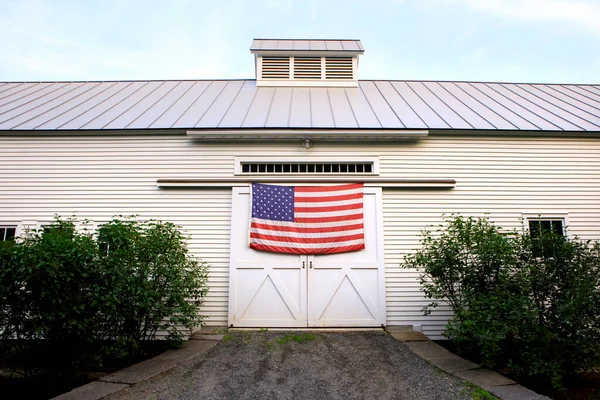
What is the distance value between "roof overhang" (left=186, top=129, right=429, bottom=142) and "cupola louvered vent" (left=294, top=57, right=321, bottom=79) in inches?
172

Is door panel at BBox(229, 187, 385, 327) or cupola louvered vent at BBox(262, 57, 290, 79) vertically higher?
cupola louvered vent at BBox(262, 57, 290, 79)

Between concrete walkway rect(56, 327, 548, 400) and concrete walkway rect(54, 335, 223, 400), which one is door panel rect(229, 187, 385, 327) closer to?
concrete walkway rect(56, 327, 548, 400)

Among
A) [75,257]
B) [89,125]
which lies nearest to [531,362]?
[75,257]

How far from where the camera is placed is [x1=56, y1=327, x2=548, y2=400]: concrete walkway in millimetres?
4988

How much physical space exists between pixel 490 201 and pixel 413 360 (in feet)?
13.3

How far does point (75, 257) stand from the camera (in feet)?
18.5

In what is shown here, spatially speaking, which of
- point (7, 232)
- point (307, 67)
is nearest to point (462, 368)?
point (7, 232)

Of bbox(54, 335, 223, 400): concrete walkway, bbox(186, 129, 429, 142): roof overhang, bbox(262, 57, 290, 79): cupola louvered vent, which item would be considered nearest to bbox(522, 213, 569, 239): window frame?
bbox(186, 129, 429, 142): roof overhang

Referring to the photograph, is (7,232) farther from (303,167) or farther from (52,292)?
(303,167)

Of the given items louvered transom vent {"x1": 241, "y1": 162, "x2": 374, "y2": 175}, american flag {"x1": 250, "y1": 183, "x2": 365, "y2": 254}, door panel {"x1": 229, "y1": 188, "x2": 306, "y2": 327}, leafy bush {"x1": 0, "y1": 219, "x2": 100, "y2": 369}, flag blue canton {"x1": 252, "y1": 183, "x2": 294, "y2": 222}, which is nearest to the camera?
leafy bush {"x1": 0, "y1": 219, "x2": 100, "y2": 369}

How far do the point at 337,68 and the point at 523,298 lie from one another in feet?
28.4

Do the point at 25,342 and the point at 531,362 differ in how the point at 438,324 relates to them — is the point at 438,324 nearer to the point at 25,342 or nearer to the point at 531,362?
the point at 531,362

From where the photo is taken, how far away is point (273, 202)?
320 inches

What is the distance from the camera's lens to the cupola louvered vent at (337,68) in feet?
39.8
